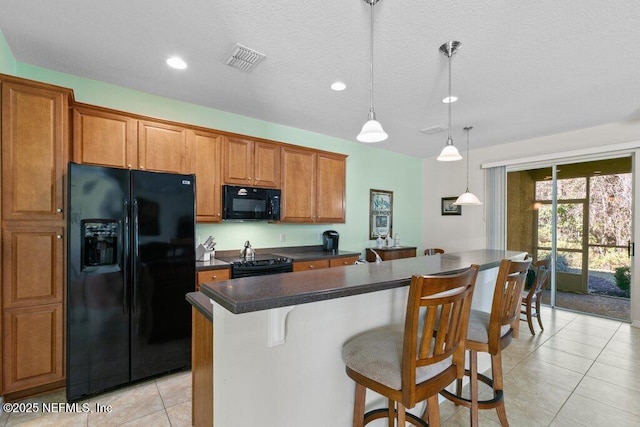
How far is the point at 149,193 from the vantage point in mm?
2469

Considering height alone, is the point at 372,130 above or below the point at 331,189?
above

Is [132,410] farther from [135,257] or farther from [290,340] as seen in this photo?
[290,340]

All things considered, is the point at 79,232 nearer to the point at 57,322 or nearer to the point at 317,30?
the point at 57,322

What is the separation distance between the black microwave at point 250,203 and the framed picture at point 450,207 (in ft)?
12.1

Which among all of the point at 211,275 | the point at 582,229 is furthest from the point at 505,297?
the point at 582,229

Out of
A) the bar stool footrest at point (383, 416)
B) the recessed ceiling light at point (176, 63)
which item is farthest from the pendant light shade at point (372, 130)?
the recessed ceiling light at point (176, 63)

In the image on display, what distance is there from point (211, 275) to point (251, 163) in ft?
4.71

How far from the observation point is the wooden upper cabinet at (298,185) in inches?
152

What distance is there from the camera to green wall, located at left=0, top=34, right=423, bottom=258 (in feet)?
9.35

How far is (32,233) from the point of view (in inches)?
86.4

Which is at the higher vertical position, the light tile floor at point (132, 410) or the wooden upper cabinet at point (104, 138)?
the wooden upper cabinet at point (104, 138)

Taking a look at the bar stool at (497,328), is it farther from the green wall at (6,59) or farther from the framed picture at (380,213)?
the green wall at (6,59)

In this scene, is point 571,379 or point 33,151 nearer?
point 33,151

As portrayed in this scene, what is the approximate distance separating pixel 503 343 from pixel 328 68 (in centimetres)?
244
